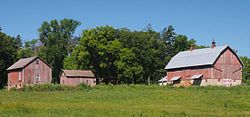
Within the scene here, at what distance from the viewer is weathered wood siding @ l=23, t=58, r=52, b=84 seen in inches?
3398

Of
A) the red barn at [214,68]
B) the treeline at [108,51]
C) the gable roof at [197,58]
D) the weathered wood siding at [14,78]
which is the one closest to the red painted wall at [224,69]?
the red barn at [214,68]

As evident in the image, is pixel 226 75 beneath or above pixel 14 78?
above

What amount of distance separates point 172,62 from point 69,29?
115 ft

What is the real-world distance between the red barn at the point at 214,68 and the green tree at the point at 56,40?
3193cm

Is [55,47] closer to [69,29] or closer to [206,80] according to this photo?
[69,29]

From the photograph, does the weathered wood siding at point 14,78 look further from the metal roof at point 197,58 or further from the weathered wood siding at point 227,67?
the weathered wood siding at point 227,67

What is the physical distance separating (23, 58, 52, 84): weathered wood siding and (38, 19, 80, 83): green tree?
20675mm

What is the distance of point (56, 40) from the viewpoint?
11594 centimetres

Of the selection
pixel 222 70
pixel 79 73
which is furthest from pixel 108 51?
pixel 222 70

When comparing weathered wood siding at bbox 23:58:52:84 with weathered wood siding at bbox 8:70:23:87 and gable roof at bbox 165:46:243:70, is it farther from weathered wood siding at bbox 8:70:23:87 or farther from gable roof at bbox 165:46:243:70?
gable roof at bbox 165:46:243:70

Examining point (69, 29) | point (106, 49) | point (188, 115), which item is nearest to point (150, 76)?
point (106, 49)

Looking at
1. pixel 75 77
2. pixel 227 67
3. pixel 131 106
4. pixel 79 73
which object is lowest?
pixel 131 106

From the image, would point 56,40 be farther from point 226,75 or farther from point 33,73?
point 226,75

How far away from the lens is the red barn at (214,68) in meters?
86.8
